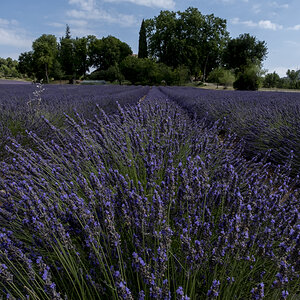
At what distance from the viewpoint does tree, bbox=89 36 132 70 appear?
2188 inches

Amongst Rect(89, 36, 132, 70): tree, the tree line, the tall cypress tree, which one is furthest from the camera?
Rect(89, 36, 132, 70): tree

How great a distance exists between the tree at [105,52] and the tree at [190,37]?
36.2ft

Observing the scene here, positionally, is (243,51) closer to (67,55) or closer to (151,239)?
(67,55)

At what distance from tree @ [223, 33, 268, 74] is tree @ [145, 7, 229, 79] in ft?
5.82

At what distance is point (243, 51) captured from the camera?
4691cm

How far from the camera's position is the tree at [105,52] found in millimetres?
55562

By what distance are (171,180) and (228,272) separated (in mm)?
444

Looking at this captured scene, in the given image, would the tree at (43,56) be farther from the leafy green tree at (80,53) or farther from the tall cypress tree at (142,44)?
the tall cypress tree at (142,44)

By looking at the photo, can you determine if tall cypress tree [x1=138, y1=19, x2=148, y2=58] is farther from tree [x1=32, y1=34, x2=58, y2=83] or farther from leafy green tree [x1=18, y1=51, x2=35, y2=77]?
leafy green tree [x1=18, y1=51, x2=35, y2=77]

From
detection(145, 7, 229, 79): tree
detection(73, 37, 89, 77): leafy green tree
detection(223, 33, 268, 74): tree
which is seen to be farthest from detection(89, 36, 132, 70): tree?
detection(223, 33, 268, 74): tree

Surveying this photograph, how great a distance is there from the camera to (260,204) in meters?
1.22

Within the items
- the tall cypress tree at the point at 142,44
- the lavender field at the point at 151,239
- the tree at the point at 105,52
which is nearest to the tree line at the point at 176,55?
the tall cypress tree at the point at 142,44

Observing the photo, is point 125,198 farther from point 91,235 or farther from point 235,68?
point 235,68

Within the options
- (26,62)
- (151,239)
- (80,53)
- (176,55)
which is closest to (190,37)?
(176,55)
